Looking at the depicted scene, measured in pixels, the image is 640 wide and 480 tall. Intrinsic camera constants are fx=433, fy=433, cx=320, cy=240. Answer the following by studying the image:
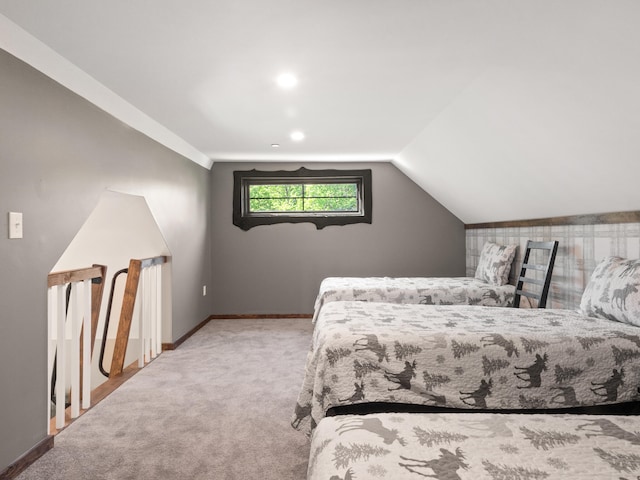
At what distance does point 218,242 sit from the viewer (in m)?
5.51

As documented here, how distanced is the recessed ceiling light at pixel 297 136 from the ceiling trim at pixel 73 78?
1.09 meters

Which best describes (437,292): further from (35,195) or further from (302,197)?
(35,195)

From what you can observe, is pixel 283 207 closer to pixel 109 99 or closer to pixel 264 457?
pixel 109 99

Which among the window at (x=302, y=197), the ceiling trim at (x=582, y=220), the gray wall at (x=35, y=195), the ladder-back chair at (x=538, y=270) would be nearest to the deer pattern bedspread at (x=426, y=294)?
the ladder-back chair at (x=538, y=270)

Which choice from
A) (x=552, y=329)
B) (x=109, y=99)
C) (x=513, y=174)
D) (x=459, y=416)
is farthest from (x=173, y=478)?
(x=513, y=174)

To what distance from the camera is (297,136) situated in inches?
161

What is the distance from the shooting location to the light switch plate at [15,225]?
1.95 meters

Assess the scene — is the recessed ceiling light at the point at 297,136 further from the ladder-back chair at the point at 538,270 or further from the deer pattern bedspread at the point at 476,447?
the deer pattern bedspread at the point at 476,447

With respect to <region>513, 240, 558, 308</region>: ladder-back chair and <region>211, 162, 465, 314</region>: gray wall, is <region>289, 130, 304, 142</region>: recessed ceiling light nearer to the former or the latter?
<region>211, 162, 465, 314</region>: gray wall

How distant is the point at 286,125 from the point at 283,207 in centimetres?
201

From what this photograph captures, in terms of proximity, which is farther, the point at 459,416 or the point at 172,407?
the point at 172,407

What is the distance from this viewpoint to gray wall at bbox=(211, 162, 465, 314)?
5504mm

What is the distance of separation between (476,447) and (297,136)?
11.1 feet

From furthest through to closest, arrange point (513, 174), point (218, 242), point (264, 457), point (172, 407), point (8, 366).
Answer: point (218, 242) < point (513, 174) < point (172, 407) < point (264, 457) < point (8, 366)
